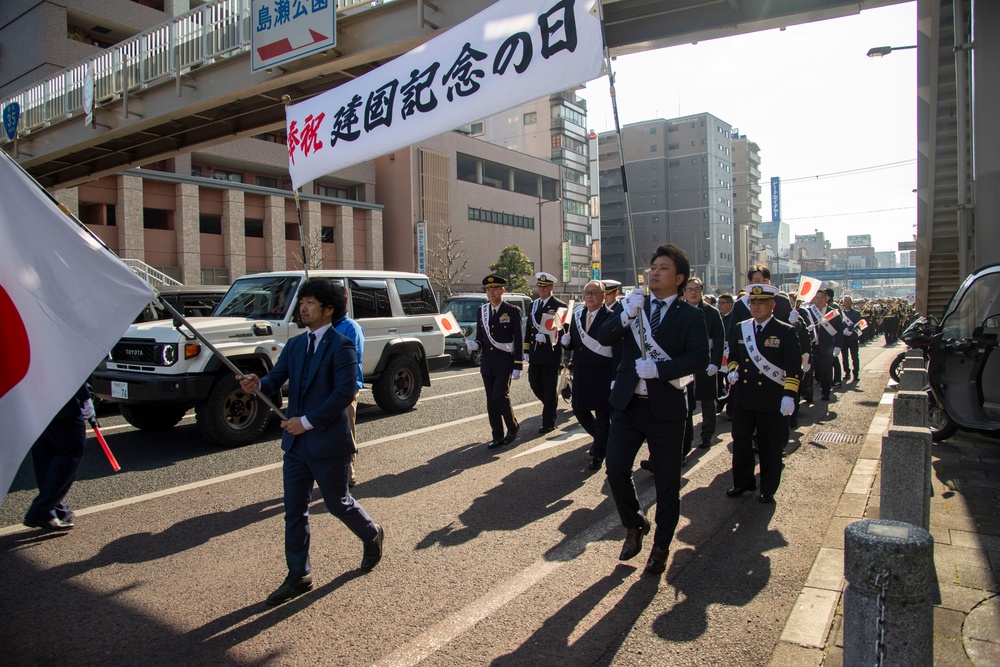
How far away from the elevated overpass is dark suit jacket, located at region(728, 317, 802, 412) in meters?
4.50

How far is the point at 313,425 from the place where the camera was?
12.4 feet

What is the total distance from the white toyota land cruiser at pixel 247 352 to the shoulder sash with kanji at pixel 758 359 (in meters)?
5.23

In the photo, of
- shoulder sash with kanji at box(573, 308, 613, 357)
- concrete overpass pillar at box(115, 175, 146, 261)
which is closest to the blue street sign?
concrete overpass pillar at box(115, 175, 146, 261)

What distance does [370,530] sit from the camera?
418 centimetres

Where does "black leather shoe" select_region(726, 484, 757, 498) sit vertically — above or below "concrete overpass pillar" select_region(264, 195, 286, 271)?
below

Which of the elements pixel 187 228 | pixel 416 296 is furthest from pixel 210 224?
pixel 416 296

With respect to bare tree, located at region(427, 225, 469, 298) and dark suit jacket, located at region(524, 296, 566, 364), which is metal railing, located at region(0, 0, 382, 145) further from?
bare tree, located at region(427, 225, 469, 298)

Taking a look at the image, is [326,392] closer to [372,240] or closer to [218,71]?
[218,71]

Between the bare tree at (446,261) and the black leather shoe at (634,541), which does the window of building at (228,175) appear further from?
the black leather shoe at (634,541)

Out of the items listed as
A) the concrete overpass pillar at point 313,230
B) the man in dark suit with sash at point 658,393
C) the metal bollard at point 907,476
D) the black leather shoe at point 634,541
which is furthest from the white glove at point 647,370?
the concrete overpass pillar at point 313,230

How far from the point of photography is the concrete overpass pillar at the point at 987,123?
9.55 meters

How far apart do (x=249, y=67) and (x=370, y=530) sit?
10.1 m

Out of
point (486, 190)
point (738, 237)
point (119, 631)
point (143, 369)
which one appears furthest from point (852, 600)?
point (738, 237)

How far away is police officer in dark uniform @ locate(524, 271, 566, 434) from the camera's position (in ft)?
26.7
